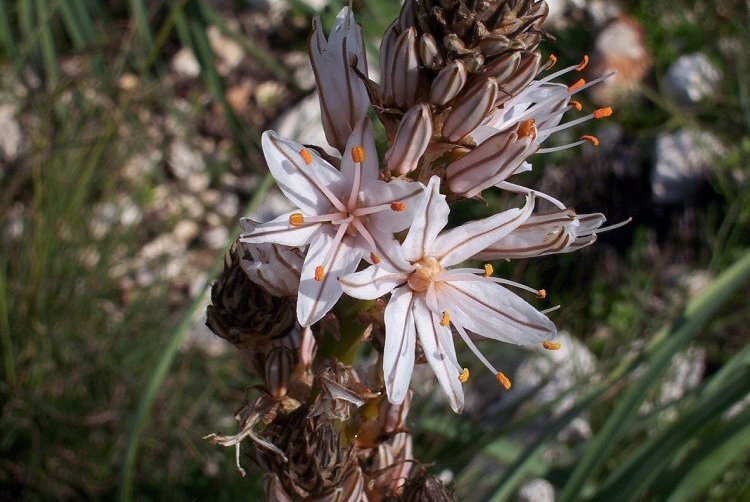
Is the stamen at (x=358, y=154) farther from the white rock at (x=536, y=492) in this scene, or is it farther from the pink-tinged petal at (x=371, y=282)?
the white rock at (x=536, y=492)

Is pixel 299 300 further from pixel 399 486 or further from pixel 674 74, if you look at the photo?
pixel 674 74

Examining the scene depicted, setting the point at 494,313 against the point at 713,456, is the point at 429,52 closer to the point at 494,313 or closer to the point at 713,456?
the point at 494,313

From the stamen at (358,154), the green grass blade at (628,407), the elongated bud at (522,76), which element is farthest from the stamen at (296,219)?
the green grass blade at (628,407)

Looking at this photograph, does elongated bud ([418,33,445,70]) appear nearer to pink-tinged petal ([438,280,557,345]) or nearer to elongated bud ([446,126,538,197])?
elongated bud ([446,126,538,197])

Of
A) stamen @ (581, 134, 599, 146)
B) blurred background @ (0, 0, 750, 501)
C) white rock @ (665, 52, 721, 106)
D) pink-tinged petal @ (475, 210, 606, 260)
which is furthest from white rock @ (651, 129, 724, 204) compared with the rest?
pink-tinged petal @ (475, 210, 606, 260)

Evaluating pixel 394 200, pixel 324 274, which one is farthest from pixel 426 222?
pixel 324 274

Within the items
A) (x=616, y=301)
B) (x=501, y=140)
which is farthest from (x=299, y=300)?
(x=616, y=301)

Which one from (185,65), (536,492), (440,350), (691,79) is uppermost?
(440,350)
